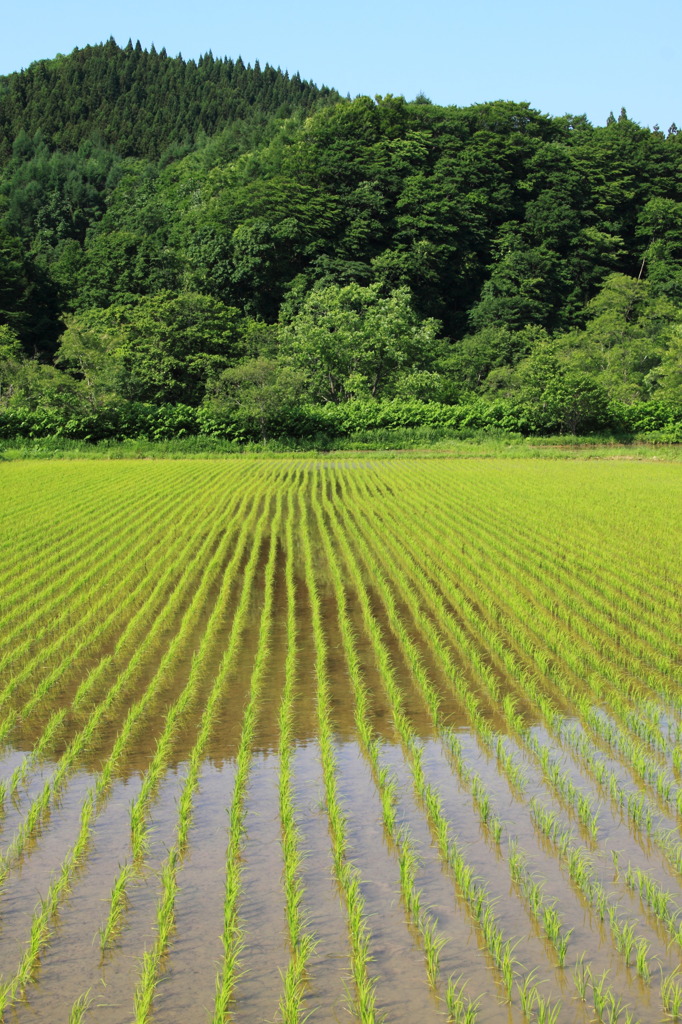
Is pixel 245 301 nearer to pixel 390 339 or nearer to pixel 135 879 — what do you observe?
pixel 390 339

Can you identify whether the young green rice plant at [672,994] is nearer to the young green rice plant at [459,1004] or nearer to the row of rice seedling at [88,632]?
the young green rice plant at [459,1004]

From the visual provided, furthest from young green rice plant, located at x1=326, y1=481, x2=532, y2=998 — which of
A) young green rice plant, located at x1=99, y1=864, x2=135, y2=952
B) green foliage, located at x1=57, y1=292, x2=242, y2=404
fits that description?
green foliage, located at x1=57, y1=292, x2=242, y2=404

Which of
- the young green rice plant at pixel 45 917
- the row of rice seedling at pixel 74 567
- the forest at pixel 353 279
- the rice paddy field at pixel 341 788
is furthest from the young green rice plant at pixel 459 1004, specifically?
the forest at pixel 353 279

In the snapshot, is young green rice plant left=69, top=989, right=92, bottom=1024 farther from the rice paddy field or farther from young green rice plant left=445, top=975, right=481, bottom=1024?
young green rice plant left=445, top=975, right=481, bottom=1024

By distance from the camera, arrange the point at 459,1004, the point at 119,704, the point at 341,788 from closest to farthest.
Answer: the point at 459,1004 < the point at 341,788 < the point at 119,704

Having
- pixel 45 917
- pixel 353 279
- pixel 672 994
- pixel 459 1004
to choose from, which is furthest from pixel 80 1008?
pixel 353 279

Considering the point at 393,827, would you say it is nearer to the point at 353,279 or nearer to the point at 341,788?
the point at 341,788
